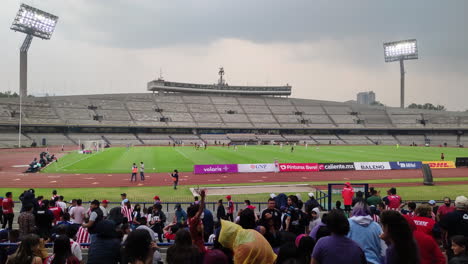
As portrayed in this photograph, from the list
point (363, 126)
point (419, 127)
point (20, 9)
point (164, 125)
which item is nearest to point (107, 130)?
point (164, 125)

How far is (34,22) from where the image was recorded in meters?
71.1

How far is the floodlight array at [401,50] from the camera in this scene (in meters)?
98.7

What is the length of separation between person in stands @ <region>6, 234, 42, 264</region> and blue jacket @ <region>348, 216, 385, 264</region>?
458 cm

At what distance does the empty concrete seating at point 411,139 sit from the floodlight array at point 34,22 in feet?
302

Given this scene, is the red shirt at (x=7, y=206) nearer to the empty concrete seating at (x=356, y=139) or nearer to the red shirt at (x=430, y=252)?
the red shirt at (x=430, y=252)

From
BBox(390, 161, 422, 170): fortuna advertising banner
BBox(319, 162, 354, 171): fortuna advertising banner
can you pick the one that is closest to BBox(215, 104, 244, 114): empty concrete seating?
BBox(319, 162, 354, 171): fortuna advertising banner

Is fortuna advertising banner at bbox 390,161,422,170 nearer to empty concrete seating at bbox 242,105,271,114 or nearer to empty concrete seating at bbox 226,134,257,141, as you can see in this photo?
empty concrete seating at bbox 226,134,257,141

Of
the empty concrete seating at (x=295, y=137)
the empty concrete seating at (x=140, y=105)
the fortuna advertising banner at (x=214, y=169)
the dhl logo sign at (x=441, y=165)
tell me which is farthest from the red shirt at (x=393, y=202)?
the empty concrete seating at (x=140, y=105)

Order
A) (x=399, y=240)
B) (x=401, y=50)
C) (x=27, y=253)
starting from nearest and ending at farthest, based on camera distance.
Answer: (x=399, y=240) → (x=27, y=253) → (x=401, y=50)

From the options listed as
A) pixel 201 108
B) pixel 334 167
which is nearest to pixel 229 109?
pixel 201 108

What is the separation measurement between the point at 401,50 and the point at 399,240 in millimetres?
109451

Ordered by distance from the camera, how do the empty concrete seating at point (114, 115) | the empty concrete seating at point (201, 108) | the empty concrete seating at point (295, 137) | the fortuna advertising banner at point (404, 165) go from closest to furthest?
the fortuna advertising banner at point (404, 165) < the empty concrete seating at point (114, 115) < the empty concrete seating at point (295, 137) < the empty concrete seating at point (201, 108)

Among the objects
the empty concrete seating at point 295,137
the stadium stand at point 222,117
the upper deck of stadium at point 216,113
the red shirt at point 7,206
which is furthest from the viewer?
the empty concrete seating at point 295,137

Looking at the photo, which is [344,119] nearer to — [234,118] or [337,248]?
[234,118]
